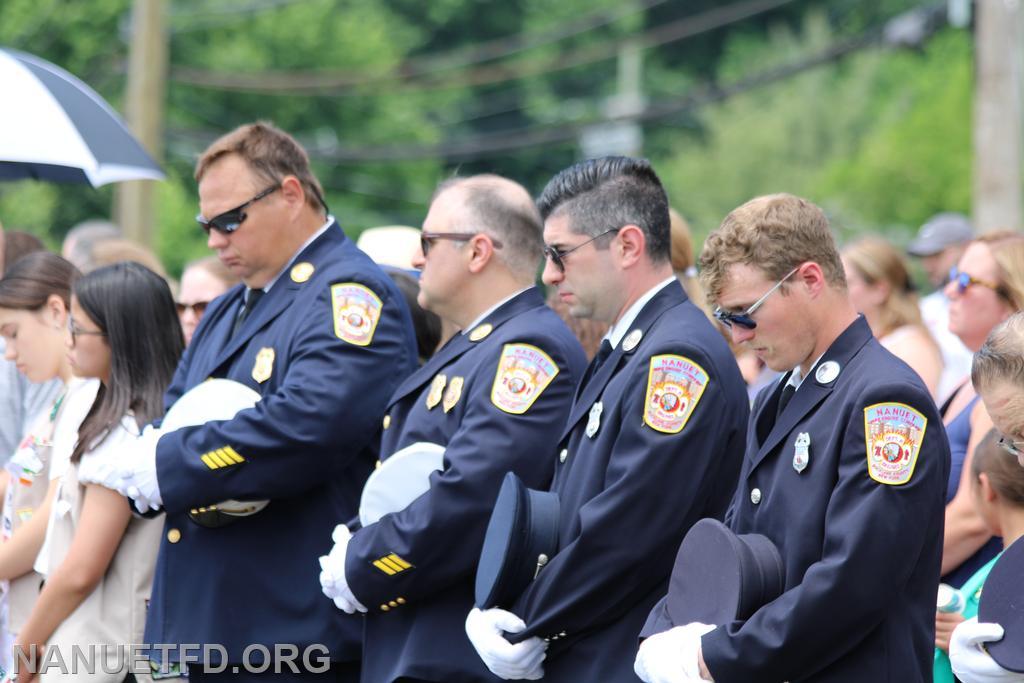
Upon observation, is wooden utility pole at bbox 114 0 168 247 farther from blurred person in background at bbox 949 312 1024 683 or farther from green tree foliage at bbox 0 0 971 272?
blurred person in background at bbox 949 312 1024 683

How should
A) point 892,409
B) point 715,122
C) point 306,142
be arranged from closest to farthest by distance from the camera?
1. point 892,409
2. point 306,142
3. point 715,122

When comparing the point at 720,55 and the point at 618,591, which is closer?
the point at 618,591

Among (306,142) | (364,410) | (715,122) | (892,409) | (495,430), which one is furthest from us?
(715,122)

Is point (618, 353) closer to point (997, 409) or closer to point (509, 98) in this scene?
point (997, 409)

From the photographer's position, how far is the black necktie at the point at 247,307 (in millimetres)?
5207

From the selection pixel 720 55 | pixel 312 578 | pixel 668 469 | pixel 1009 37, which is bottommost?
pixel 312 578

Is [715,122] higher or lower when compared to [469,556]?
higher

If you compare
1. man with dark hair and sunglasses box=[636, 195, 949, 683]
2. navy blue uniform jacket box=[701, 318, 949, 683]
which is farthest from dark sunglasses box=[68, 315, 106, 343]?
navy blue uniform jacket box=[701, 318, 949, 683]

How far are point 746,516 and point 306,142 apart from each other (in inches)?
1110

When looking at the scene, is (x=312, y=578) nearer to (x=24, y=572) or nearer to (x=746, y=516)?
(x=24, y=572)

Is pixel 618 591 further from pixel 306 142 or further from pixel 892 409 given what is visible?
pixel 306 142

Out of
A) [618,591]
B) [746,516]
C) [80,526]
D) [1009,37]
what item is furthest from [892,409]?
[1009,37]

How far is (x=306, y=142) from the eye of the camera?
3102 cm

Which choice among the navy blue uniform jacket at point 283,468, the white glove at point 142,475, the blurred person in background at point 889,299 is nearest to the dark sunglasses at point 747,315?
the navy blue uniform jacket at point 283,468
